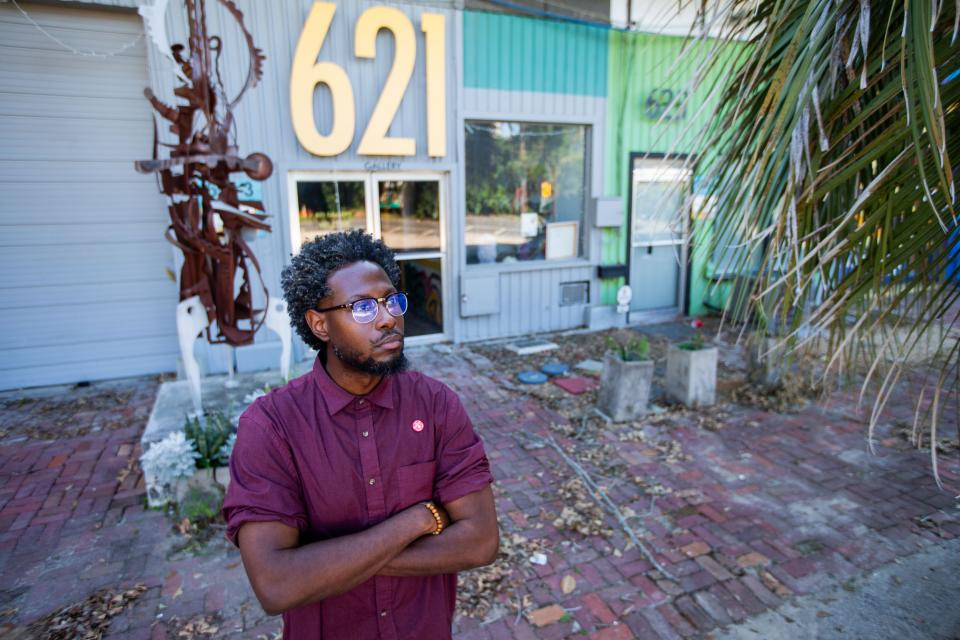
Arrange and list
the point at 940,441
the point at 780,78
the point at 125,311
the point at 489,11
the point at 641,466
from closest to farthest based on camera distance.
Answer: the point at 780,78
the point at 641,466
the point at 940,441
the point at 125,311
the point at 489,11

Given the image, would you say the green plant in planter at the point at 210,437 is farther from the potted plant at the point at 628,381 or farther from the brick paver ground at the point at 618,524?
the potted plant at the point at 628,381

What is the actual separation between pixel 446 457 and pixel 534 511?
8.01ft

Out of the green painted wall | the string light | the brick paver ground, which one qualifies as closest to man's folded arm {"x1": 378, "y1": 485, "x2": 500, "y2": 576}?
the brick paver ground

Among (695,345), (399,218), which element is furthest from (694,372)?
(399,218)

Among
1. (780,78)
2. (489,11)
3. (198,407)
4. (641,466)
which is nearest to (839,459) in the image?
(641,466)

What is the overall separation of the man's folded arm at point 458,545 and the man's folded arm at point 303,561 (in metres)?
0.06

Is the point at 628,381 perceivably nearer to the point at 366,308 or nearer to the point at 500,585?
the point at 500,585

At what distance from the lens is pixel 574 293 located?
873 cm

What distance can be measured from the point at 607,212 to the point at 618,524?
5668mm

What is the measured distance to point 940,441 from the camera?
15.9 ft

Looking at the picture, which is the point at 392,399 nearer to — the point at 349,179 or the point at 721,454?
the point at 721,454

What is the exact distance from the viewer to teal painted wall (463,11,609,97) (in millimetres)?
7328

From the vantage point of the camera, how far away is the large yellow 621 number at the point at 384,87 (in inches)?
250

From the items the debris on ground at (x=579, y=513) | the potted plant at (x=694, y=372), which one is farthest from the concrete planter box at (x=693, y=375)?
the debris on ground at (x=579, y=513)
